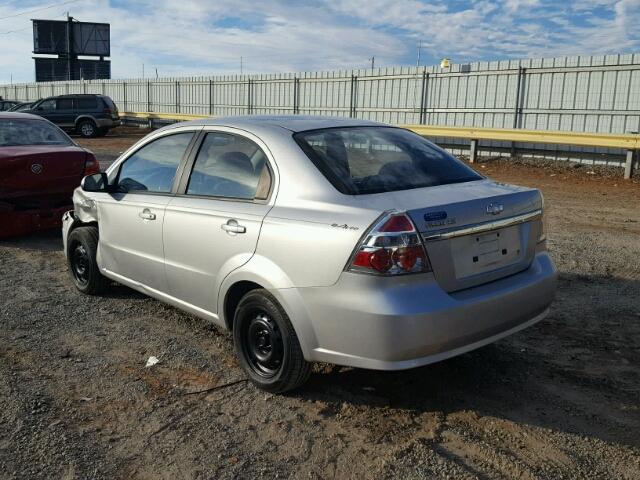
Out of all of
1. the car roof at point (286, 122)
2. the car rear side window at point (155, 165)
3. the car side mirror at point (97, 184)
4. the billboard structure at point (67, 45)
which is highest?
the billboard structure at point (67, 45)

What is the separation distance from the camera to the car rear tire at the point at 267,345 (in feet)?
11.2

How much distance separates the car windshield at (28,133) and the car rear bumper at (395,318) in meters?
6.21

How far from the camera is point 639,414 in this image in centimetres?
339

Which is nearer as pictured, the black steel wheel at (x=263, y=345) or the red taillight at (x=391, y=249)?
the red taillight at (x=391, y=249)

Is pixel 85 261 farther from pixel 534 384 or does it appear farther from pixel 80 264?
pixel 534 384

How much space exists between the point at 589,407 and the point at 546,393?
246mm

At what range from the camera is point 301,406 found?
11.5 feet

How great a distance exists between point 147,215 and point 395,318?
223 cm

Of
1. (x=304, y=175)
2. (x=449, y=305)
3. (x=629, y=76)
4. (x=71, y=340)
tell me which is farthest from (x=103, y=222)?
(x=629, y=76)

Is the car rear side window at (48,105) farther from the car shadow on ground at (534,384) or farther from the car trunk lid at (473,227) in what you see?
the car trunk lid at (473,227)

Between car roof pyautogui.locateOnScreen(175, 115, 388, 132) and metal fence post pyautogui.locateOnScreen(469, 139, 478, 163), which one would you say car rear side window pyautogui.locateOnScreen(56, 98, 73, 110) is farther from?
car roof pyautogui.locateOnScreen(175, 115, 388, 132)

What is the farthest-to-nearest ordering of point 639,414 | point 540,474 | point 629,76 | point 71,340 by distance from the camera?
1. point 629,76
2. point 71,340
3. point 639,414
4. point 540,474

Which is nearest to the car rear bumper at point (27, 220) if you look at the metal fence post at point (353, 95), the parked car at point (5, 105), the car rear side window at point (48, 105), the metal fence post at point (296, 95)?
the metal fence post at point (353, 95)

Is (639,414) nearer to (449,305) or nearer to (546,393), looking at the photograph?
(546,393)
